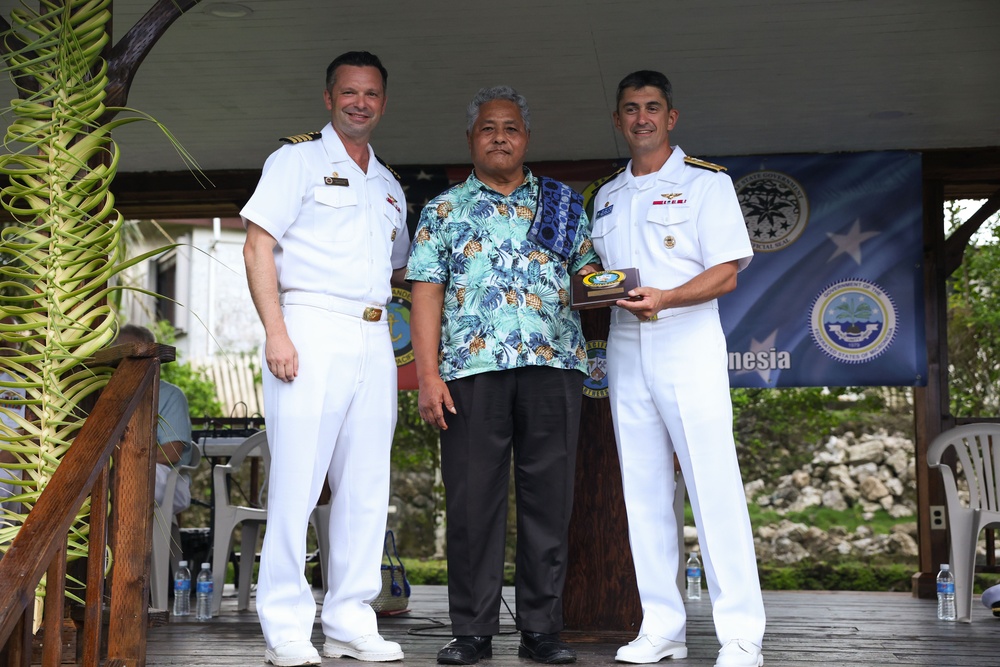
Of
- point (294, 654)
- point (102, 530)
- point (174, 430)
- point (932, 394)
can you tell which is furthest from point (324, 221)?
point (932, 394)

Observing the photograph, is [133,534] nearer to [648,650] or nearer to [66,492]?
[66,492]

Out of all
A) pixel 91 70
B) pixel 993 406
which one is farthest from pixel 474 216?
pixel 993 406

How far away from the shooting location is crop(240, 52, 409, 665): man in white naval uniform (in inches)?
123

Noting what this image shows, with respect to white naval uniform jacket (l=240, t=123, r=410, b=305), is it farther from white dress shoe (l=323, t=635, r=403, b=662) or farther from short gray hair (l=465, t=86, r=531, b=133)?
white dress shoe (l=323, t=635, r=403, b=662)

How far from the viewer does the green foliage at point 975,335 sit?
35.1 ft

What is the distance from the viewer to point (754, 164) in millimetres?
5984

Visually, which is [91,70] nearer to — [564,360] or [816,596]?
[564,360]

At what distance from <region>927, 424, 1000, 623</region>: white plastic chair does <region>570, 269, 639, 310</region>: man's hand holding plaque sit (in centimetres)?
253

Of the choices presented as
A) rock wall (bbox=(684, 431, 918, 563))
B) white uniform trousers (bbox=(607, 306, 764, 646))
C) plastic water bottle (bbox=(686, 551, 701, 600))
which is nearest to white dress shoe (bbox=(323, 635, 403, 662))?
white uniform trousers (bbox=(607, 306, 764, 646))

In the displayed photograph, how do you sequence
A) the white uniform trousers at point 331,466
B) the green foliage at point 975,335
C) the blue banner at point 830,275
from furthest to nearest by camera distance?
the green foliage at point 975,335 < the blue banner at point 830,275 < the white uniform trousers at point 331,466

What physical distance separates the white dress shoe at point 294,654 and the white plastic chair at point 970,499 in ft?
9.92

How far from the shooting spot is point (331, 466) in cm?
328

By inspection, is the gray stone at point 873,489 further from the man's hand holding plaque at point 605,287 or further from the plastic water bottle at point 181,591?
the man's hand holding plaque at point 605,287

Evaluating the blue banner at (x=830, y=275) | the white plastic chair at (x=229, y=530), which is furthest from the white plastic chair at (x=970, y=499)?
the white plastic chair at (x=229, y=530)
